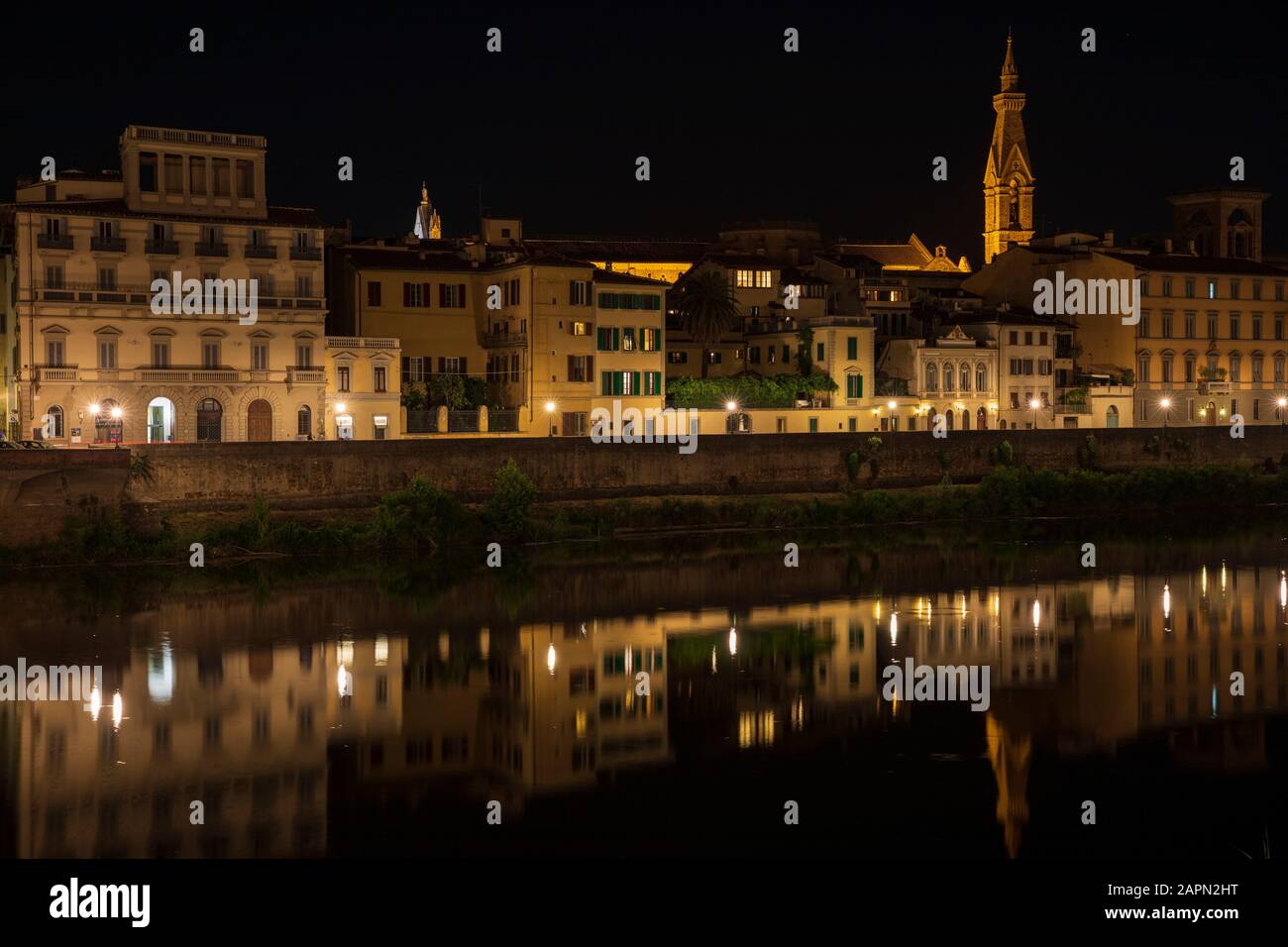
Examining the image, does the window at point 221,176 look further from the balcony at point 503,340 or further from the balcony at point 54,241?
the balcony at point 503,340

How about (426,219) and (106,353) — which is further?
(426,219)

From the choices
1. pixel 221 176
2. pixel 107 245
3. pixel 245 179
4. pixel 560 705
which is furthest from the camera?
pixel 245 179

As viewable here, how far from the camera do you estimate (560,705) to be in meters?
28.9

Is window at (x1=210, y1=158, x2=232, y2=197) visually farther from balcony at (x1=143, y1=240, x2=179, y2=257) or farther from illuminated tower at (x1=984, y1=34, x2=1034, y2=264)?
illuminated tower at (x1=984, y1=34, x2=1034, y2=264)

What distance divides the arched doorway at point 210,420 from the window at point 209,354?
45.1 inches

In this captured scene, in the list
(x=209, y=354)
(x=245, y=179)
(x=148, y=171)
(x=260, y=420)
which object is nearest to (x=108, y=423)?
(x=209, y=354)

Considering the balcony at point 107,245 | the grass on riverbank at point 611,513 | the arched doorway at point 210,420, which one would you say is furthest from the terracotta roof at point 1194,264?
the balcony at point 107,245

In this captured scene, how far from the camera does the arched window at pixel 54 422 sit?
48125 mm

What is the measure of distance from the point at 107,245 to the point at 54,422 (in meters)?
5.75

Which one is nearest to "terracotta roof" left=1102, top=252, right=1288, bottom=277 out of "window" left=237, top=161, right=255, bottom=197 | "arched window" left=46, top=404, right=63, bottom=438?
"window" left=237, top=161, right=255, bottom=197

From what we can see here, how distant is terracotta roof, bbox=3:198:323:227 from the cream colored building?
2.0 inches

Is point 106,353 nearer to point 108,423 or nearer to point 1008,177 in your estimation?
point 108,423

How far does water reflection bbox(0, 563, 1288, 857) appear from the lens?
23.1 metres
